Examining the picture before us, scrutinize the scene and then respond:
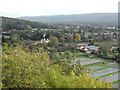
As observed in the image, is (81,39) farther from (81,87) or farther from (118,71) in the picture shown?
(81,87)

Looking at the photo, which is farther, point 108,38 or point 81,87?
point 108,38

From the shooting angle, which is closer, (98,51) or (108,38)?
(98,51)

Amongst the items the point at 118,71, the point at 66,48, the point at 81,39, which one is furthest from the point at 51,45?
the point at 118,71

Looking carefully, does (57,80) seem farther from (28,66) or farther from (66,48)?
(66,48)

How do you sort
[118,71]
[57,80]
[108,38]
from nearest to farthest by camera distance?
[57,80] → [118,71] → [108,38]

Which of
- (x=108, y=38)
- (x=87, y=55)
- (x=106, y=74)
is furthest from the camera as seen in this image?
(x=108, y=38)

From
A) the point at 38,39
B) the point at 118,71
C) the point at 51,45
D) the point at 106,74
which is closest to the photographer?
the point at 106,74

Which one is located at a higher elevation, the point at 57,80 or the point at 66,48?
the point at 57,80

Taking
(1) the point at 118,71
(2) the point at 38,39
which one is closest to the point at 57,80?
(1) the point at 118,71

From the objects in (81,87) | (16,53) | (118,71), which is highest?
(16,53)
